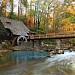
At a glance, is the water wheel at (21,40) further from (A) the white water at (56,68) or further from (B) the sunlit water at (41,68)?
(A) the white water at (56,68)

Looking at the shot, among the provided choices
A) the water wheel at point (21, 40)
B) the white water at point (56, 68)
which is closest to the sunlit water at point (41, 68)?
the white water at point (56, 68)

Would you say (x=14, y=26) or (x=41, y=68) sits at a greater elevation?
(x=14, y=26)

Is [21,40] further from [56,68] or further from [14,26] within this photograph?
[56,68]

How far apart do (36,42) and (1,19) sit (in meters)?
9.77

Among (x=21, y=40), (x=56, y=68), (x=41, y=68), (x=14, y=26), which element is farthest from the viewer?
(x=14, y=26)

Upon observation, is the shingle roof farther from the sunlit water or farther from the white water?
the white water

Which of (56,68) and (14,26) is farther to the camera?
(14,26)

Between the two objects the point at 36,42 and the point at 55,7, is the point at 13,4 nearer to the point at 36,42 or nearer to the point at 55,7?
the point at 55,7

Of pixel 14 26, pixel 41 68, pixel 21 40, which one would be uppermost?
pixel 14 26

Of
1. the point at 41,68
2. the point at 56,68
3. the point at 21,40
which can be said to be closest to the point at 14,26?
the point at 21,40

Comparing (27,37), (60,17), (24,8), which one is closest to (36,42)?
(27,37)

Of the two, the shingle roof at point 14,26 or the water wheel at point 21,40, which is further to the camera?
the shingle roof at point 14,26

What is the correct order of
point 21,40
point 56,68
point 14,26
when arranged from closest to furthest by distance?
1. point 56,68
2. point 21,40
3. point 14,26

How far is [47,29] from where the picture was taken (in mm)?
61156
